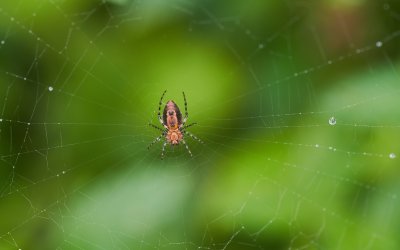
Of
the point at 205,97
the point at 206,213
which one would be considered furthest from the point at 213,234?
the point at 205,97

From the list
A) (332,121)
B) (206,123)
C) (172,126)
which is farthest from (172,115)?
(332,121)

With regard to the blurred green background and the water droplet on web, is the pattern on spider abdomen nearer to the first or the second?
the blurred green background

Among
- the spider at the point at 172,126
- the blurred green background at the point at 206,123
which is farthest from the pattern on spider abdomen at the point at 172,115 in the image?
the blurred green background at the point at 206,123

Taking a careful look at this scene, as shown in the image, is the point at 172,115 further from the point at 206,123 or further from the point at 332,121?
the point at 332,121

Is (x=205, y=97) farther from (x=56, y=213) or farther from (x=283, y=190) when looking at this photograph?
(x=56, y=213)

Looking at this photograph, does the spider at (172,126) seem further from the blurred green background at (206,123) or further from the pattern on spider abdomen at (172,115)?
the blurred green background at (206,123)
